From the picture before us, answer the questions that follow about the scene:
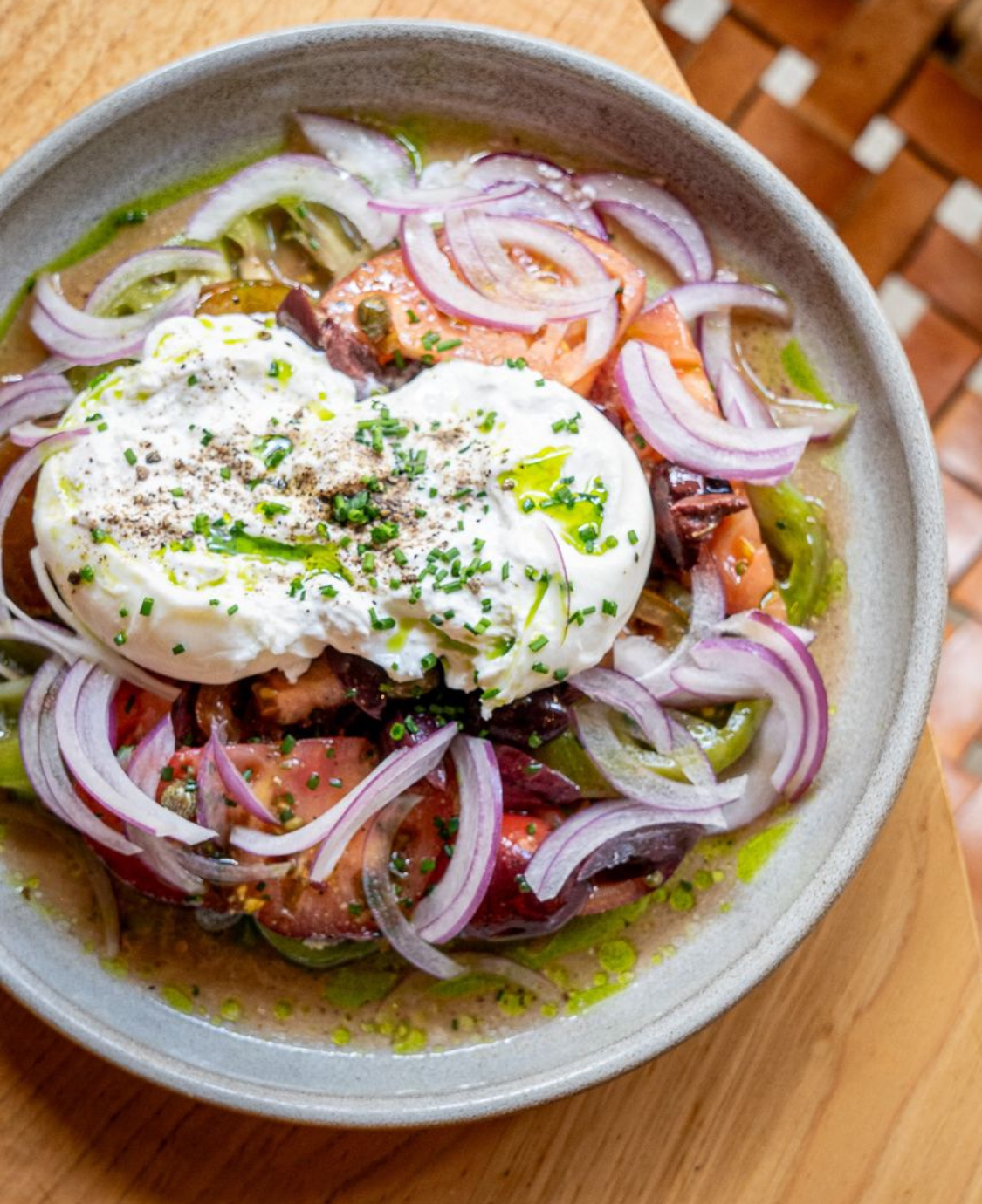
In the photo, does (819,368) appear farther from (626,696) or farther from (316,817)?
(316,817)

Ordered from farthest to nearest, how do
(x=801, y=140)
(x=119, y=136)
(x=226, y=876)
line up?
1. (x=801, y=140)
2. (x=119, y=136)
3. (x=226, y=876)

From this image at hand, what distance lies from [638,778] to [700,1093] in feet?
2.20

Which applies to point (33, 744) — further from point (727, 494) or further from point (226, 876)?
point (727, 494)

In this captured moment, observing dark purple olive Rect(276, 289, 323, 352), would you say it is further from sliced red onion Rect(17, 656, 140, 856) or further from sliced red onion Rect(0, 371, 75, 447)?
sliced red onion Rect(17, 656, 140, 856)

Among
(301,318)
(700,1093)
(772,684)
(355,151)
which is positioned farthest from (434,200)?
(700,1093)

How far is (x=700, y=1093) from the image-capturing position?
2514 mm

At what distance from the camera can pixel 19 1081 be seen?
2381 mm

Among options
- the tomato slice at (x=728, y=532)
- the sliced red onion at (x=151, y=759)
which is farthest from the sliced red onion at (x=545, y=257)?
the sliced red onion at (x=151, y=759)

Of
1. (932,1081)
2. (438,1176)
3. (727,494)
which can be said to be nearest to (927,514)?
(727,494)

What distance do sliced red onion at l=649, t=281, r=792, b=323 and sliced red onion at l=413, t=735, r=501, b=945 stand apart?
0.94 metres

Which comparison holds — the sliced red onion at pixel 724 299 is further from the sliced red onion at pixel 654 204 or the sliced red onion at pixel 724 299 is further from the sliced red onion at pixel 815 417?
the sliced red onion at pixel 815 417

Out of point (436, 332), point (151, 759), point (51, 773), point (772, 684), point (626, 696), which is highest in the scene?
point (436, 332)

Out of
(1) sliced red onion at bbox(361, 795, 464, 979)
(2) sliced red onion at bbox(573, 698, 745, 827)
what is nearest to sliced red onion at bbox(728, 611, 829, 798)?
(2) sliced red onion at bbox(573, 698, 745, 827)

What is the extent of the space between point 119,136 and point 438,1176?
6.76ft
